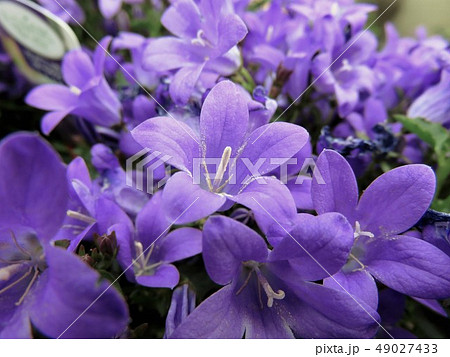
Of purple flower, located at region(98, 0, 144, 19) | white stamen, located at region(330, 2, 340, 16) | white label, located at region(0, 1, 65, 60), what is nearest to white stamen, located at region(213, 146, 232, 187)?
white stamen, located at region(330, 2, 340, 16)

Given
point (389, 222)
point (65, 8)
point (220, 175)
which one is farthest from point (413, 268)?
point (65, 8)

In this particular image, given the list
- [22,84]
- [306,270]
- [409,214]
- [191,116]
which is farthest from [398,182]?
[22,84]

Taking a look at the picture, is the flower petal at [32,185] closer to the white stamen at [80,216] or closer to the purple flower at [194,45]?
the white stamen at [80,216]

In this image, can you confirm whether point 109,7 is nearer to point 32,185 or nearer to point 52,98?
point 52,98

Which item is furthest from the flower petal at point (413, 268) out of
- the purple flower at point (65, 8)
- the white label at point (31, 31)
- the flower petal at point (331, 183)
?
the purple flower at point (65, 8)

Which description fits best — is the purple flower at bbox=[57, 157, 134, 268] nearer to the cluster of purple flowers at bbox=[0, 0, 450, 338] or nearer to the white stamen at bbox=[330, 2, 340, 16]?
the cluster of purple flowers at bbox=[0, 0, 450, 338]
